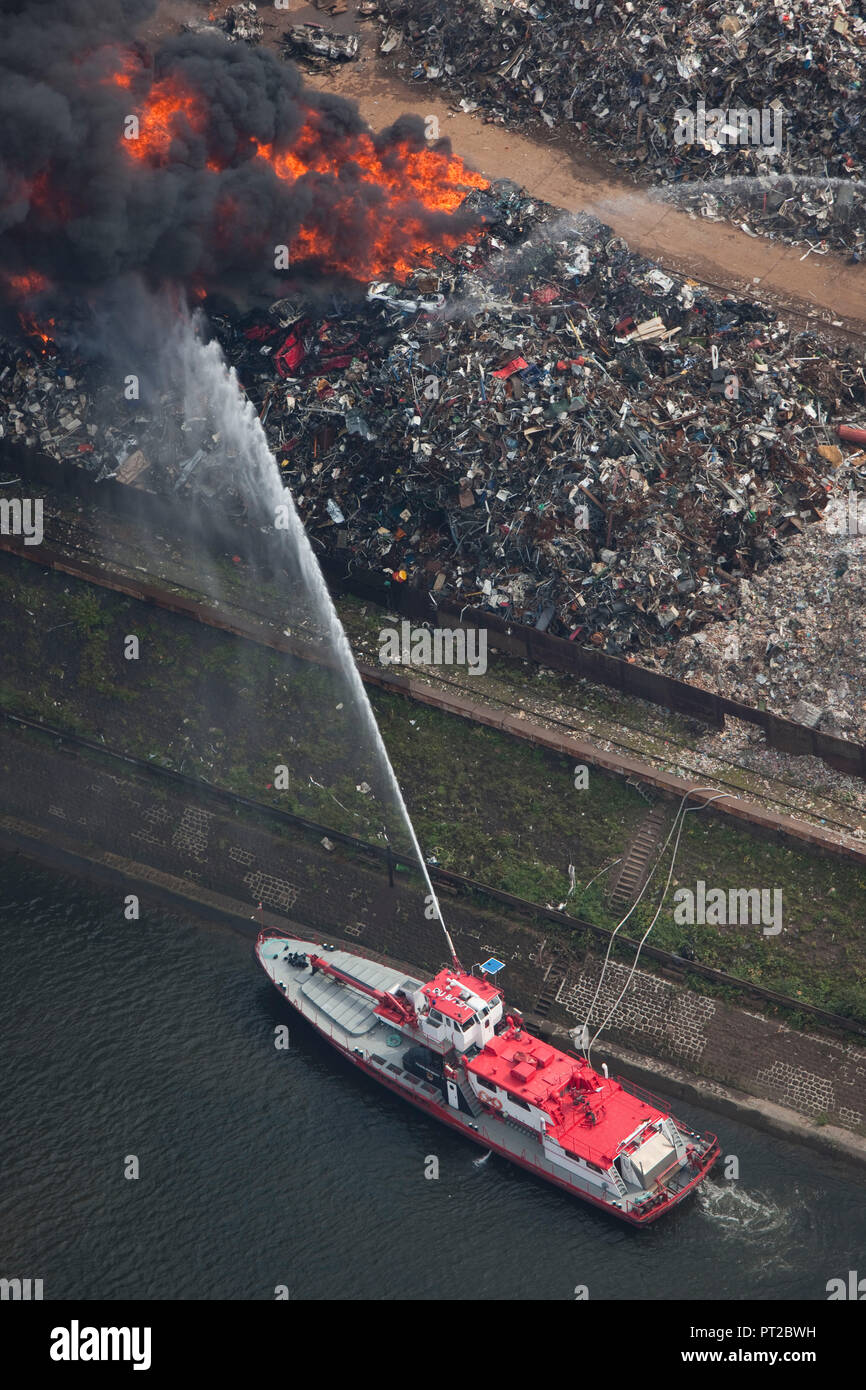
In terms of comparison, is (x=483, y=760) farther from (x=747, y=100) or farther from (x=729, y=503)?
(x=747, y=100)

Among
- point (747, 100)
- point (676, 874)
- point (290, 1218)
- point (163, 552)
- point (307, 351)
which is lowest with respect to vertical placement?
point (290, 1218)

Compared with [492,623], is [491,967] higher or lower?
lower

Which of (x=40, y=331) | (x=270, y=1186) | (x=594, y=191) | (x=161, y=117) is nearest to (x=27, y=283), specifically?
(x=40, y=331)

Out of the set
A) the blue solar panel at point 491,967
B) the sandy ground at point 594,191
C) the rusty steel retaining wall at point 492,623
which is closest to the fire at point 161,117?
the sandy ground at point 594,191

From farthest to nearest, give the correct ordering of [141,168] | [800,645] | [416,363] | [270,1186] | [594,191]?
1. [594,191]
2. [141,168]
3. [416,363]
4. [800,645]
5. [270,1186]

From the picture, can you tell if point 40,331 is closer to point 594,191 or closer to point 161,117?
point 161,117

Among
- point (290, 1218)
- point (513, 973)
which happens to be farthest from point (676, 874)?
point (290, 1218)

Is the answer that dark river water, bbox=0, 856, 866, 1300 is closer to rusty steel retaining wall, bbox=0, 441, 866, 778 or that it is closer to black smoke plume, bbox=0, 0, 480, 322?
rusty steel retaining wall, bbox=0, 441, 866, 778
